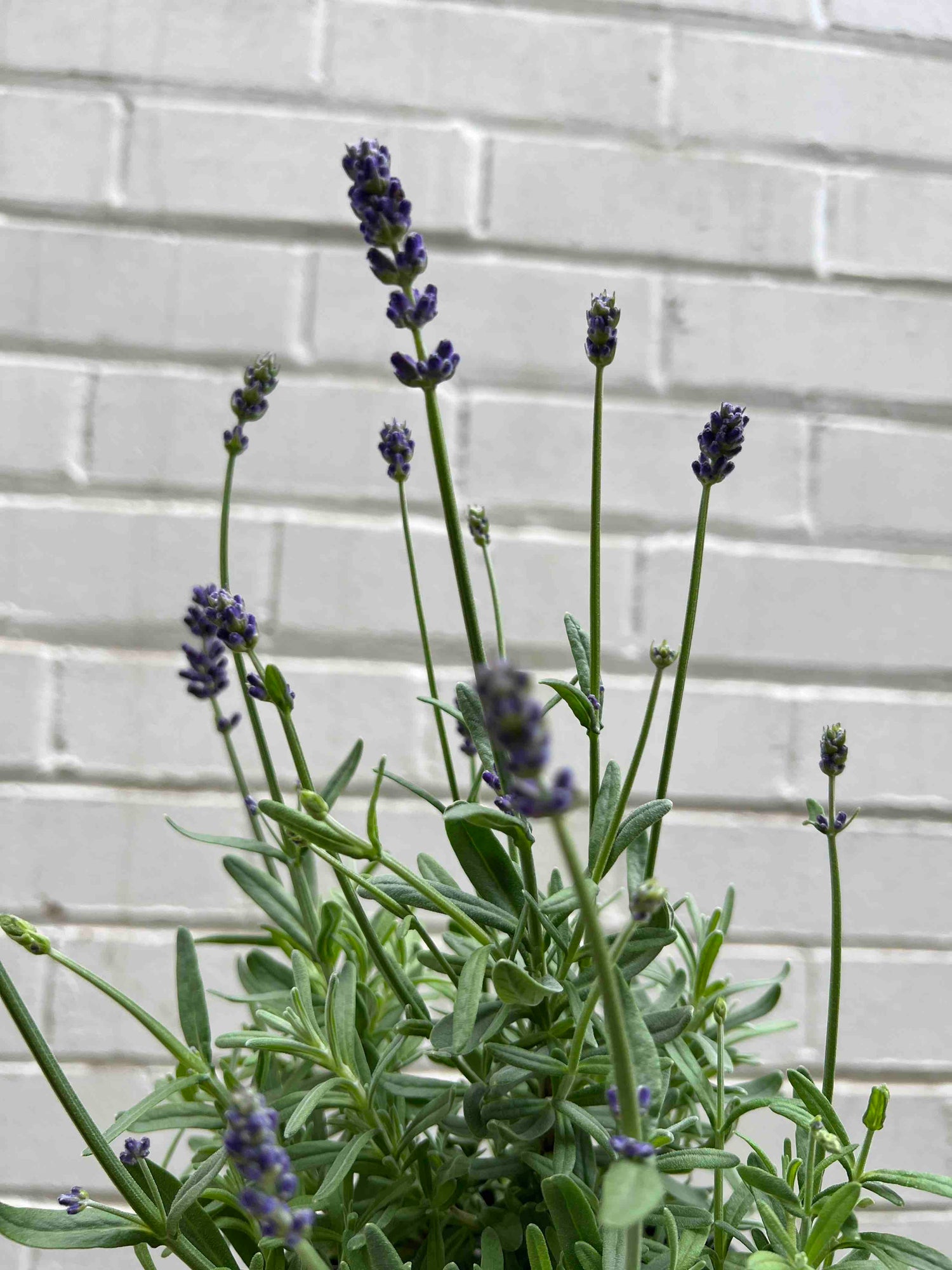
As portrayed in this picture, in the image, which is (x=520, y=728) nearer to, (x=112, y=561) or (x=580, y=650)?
(x=580, y=650)

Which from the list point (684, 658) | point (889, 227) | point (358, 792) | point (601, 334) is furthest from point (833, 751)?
point (889, 227)

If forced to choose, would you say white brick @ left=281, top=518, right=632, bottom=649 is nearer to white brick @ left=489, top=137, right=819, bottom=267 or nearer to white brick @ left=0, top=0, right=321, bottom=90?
white brick @ left=489, top=137, right=819, bottom=267

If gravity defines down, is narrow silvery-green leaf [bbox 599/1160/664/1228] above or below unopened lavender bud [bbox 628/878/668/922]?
below

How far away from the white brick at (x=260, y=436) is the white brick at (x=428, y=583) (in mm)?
41

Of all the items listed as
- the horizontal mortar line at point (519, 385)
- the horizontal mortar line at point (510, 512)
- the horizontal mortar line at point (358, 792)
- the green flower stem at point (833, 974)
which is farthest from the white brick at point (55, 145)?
the green flower stem at point (833, 974)

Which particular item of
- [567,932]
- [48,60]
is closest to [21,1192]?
[567,932]

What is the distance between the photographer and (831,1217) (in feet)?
1.08

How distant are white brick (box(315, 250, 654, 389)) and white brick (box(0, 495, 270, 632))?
19 centimetres

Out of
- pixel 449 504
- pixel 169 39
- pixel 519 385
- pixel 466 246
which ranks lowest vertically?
pixel 449 504

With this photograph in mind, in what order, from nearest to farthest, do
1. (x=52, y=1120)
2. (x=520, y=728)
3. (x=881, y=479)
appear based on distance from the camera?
1. (x=520, y=728)
2. (x=52, y=1120)
3. (x=881, y=479)

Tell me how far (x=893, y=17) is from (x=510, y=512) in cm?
58

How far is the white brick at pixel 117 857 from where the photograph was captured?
0.87 m

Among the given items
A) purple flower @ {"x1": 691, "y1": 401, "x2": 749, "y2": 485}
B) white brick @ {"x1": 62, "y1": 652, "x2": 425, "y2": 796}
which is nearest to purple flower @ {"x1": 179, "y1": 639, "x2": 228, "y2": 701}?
purple flower @ {"x1": 691, "y1": 401, "x2": 749, "y2": 485}

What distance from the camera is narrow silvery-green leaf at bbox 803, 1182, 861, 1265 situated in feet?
1.07
